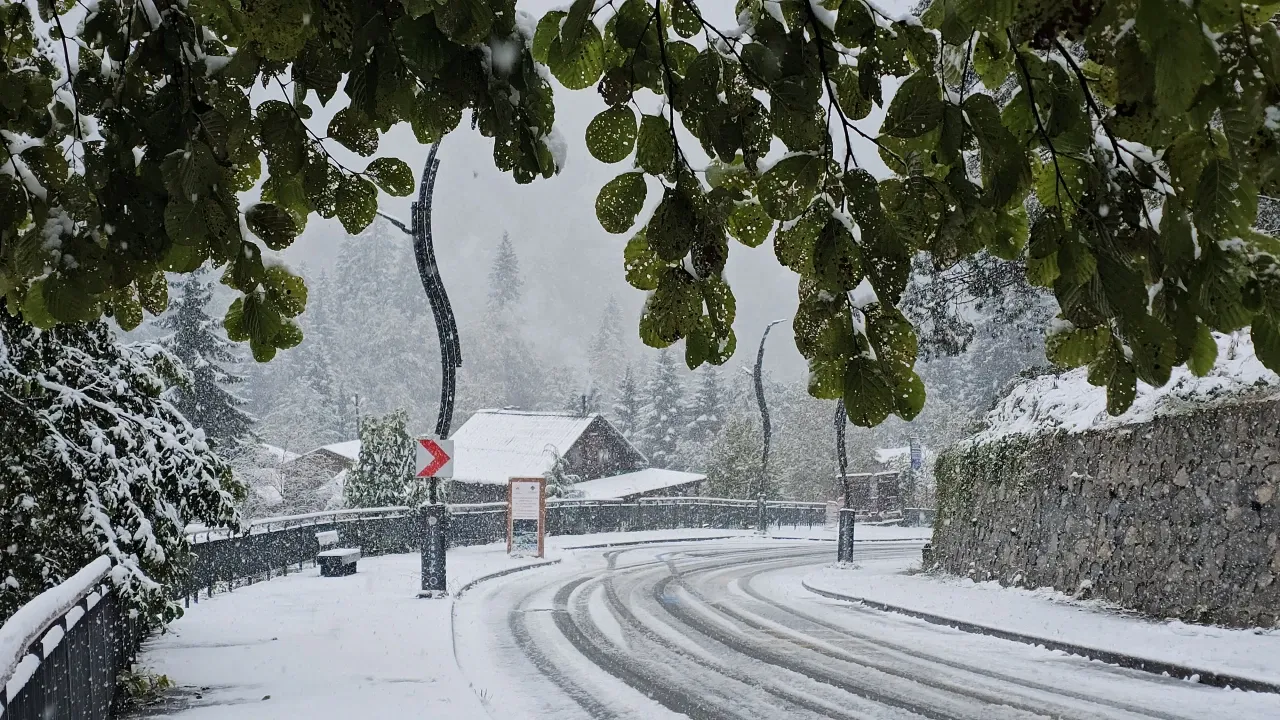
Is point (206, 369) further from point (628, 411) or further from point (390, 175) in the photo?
point (628, 411)

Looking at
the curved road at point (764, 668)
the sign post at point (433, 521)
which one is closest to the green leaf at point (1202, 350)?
the curved road at point (764, 668)

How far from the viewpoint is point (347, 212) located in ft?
9.52

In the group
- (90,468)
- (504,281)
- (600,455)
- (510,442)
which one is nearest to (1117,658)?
(90,468)

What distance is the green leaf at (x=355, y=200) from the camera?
2.89 meters

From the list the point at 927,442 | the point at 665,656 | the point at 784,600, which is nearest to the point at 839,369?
the point at 665,656

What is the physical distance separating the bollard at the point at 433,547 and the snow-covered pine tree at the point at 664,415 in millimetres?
61840

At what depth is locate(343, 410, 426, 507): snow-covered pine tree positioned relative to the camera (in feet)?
94.5

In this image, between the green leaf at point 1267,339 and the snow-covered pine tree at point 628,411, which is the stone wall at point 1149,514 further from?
the snow-covered pine tree at point 628,411

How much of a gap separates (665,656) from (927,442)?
78.0 metres

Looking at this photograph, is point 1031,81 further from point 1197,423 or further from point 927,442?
point 927,442

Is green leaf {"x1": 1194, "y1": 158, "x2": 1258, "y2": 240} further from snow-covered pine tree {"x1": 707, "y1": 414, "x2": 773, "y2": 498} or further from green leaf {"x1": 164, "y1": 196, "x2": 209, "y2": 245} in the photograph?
snow-covered pine tree {"x1": 707, "y1": 414, "x2": 773, "y2": 498}

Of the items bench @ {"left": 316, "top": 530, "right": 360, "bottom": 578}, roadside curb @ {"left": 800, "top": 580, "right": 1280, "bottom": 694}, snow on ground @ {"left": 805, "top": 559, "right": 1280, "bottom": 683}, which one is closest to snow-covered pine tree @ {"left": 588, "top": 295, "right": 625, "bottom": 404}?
bench @ {"left": 316, "top": 530, "right": 360, "bottom": 578}

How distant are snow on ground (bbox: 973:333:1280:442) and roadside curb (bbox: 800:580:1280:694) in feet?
8.67

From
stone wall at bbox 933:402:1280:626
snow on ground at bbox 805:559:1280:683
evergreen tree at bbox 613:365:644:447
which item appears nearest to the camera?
snow on ground at bbox 805:559:1280:683
